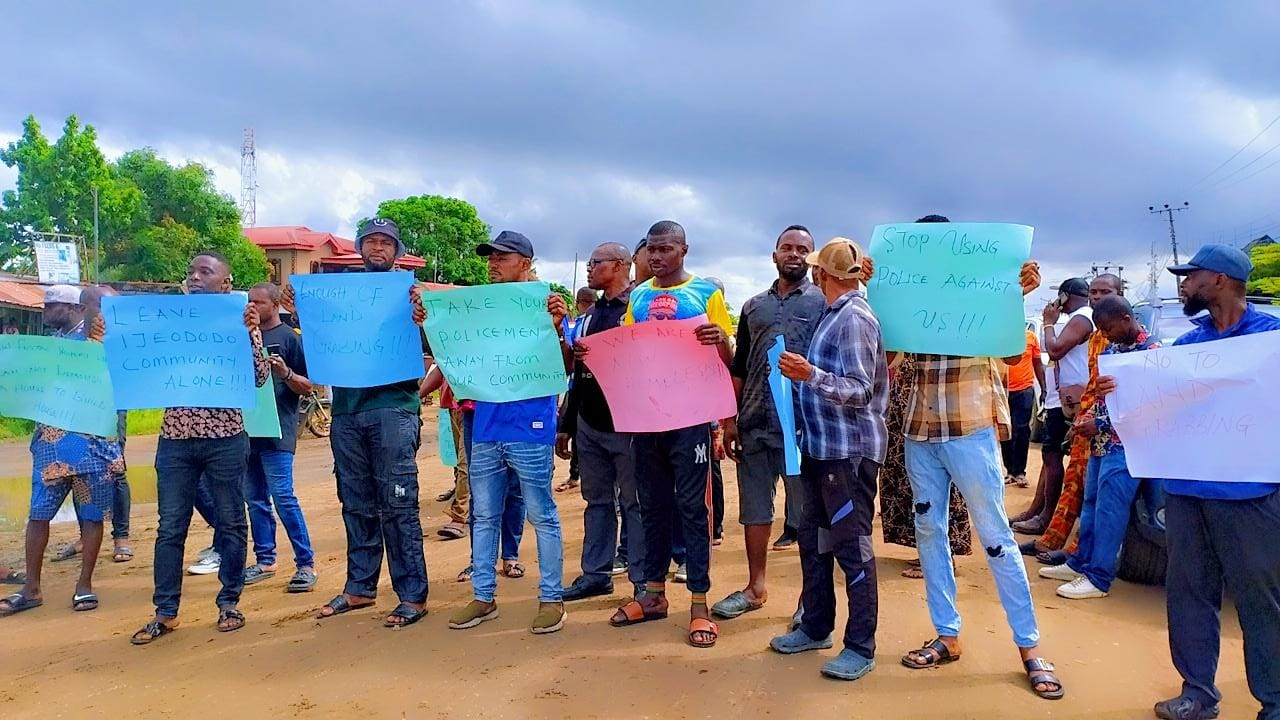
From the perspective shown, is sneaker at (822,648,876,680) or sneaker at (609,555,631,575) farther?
sneaker at (609,555,631,575)

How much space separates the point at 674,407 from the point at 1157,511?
3143 millimetres

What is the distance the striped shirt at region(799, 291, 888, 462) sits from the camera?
12.1ft

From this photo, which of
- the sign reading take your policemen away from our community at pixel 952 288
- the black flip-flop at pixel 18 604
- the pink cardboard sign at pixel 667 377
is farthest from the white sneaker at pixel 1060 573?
the black flip-flop at pixel 18 604

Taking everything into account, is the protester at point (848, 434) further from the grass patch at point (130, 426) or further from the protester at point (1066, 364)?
the grass patch at point (130, 426)

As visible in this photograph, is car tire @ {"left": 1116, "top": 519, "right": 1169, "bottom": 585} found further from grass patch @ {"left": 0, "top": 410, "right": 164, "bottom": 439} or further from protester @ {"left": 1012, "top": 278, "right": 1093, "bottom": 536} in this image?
grass patch @ {"left": 0, "top": 410, "right": 164, "bottom": 439}

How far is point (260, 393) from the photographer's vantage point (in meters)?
5.72

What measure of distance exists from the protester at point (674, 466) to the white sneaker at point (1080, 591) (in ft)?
7.41

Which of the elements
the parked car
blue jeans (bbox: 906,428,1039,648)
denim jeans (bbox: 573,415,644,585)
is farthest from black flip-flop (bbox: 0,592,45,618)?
the parked car

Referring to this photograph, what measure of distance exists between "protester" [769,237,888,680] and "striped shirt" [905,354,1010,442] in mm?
182

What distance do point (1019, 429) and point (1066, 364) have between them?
192 cm

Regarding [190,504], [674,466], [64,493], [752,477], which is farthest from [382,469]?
[64,493]

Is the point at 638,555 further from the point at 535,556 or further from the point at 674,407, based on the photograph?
the point at 535,556

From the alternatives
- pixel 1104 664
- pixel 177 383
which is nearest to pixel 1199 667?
pixel 1104 664

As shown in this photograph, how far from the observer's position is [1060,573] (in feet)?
17.8
